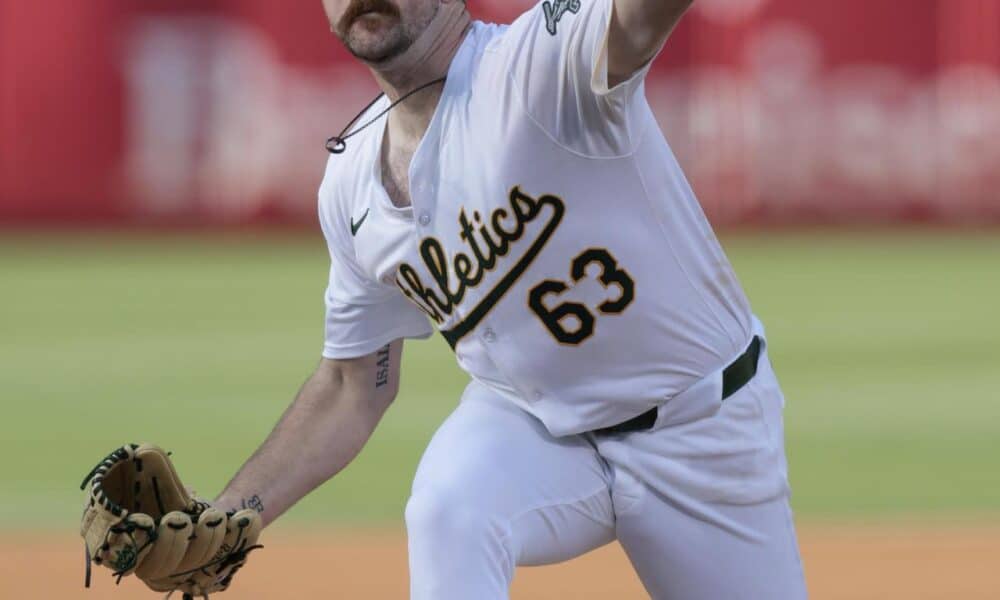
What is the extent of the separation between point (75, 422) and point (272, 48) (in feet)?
26.3

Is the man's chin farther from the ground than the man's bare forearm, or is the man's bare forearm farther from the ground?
the man's chin

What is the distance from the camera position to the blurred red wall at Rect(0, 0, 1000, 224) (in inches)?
642

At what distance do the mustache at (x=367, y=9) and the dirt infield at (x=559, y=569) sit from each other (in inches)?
109

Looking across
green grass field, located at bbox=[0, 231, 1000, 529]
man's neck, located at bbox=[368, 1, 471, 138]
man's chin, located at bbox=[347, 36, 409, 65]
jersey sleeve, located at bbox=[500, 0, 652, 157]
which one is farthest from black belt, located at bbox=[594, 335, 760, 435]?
green grass field, located at bbox=[0, 231, 1000, 529]

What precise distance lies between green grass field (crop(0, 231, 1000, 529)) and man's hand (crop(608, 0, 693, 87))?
4.10m

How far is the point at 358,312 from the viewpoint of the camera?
396 centimetres

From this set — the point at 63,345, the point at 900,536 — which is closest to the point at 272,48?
the point at 63,345

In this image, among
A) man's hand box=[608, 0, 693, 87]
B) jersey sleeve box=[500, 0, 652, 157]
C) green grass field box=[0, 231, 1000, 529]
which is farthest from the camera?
green grass field box=[0, 231, 1000, 529]

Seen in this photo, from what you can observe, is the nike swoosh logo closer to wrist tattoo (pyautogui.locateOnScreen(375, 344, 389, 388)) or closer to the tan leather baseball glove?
wrist tattoo (pyautogui.locateOnScreen(375, 344, 389, 388))

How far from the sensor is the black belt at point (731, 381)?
11.8 feet

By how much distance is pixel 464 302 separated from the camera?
356 centimetres

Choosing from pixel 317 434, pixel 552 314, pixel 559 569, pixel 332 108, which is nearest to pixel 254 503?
pixel 317 434

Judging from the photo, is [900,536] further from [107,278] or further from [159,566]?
[107,278]

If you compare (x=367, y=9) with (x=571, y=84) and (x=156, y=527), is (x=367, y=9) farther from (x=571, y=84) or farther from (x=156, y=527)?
(x=156, y=527)
